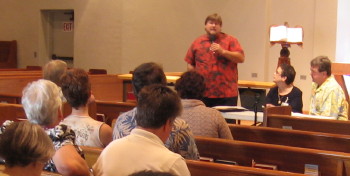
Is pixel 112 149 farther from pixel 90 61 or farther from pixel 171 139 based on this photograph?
pixel 90 61

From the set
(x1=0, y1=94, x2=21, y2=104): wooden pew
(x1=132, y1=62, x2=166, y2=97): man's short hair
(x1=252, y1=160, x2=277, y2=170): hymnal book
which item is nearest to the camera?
(x1=252, y1=160, x2=277, y2=170): hymnal book

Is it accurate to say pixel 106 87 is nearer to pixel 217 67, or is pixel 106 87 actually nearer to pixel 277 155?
pixel 217 67

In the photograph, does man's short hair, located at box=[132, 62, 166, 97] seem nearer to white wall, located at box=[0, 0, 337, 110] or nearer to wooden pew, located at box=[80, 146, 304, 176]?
wooden pew, located at box=[80, 146, 304, 176]

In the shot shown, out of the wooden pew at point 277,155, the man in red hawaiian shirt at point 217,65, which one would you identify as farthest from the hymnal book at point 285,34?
the wooden pew at point 277,155

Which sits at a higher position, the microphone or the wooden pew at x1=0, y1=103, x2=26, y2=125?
the microphone

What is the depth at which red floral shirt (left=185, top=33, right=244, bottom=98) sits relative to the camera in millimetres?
5410

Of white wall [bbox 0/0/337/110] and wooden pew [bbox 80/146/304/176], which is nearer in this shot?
wooden pew [bbox 80/146/304/176]

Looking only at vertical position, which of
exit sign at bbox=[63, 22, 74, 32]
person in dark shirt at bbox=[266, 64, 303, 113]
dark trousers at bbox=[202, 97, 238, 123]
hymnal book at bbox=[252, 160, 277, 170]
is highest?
exit sign at bbox=[63, 22, 74, 32]

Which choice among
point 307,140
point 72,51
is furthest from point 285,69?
point 72,51

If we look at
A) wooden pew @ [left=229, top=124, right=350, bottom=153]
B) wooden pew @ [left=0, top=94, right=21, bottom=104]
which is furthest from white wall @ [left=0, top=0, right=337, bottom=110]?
wooden pew @ [left=229, top=124, right=350, bottom=153]

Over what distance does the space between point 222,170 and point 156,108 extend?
1.68ft

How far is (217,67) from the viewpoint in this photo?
17.8 feet

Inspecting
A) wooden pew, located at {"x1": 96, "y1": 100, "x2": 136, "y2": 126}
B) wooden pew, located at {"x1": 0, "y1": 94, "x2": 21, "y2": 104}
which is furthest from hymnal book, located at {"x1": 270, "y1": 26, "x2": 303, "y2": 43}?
wooden pew, located at {"x1": 0, "y1": 94, "x2": 21, "y2": 104}

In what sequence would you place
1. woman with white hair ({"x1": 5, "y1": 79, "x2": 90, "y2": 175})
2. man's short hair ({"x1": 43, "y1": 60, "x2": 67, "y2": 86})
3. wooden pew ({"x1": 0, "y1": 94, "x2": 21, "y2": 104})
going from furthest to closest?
wooden pew ({"x1": 0, "y1": 94, "x2": 21, "y2": 104}) < man's short hair ({"x1": 43, "y1": 60, "x2": 67, "y2": 86}) < woman with white hair ({"x1": 5, "y1": 79, "x2": 90, "y2": 175})
